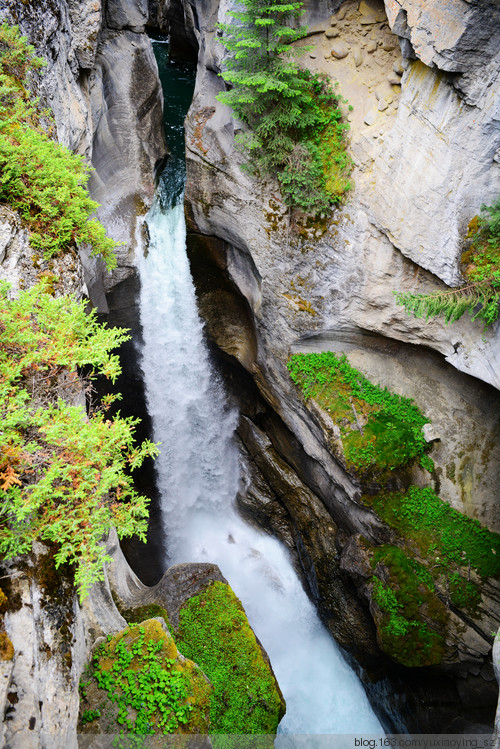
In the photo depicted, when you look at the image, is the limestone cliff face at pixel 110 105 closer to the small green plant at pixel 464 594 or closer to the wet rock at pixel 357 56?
the wet rock at pixel 357 56

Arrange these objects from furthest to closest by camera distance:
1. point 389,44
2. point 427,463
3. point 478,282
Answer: point 427,463 < point 389,44 < point 478,282

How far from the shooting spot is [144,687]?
634 cm

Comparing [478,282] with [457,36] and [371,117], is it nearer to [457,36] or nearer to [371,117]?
[457,36]

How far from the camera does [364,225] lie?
33.0 feet

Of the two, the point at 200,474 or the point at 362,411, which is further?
the point at 200,474

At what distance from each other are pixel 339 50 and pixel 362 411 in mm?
8193

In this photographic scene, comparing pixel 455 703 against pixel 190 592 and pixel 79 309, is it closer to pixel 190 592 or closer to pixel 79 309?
pixel 190 592

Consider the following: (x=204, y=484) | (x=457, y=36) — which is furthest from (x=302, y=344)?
(x=457, y=36)

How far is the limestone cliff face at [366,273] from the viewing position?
27.5 ft

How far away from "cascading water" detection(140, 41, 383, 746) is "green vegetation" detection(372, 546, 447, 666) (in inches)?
117

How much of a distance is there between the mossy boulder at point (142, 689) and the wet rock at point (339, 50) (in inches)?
472

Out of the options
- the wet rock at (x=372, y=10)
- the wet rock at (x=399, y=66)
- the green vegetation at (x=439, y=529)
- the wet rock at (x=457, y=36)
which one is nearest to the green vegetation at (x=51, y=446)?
the green vegetation at (x=439, y=529)

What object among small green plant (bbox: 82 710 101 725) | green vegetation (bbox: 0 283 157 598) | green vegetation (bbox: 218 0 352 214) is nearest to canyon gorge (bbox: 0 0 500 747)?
small green plant (bbox: 82 710 101 725)

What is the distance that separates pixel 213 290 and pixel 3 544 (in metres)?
9.99
